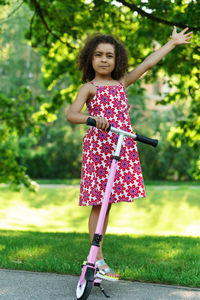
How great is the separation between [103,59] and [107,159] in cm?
75

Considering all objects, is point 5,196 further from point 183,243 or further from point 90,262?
point 90,262

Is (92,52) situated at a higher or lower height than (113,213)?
higher

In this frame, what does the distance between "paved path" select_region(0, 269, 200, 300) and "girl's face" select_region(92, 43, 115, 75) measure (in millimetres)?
1541

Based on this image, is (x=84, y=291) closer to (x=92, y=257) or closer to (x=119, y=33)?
(x=92, y=257)

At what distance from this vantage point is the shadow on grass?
3.37 meters

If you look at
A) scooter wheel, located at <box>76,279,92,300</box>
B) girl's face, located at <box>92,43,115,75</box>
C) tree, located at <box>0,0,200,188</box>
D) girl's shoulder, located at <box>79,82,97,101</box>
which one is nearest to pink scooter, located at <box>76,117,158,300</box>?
scooter wheel, located at <box>76,279,92,300</box>

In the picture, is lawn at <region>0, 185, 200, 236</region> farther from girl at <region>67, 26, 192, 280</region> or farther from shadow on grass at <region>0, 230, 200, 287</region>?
girl at <region>67, 26, 192, 280</region>

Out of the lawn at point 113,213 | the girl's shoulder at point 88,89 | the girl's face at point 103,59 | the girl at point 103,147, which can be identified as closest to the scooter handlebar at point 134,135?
the girl at point 103,147

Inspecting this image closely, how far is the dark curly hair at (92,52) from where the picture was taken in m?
3.45

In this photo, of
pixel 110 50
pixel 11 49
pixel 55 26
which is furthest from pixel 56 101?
pixel 11 49

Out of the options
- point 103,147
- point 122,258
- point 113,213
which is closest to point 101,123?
point 103,147

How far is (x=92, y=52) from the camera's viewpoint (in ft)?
11.3

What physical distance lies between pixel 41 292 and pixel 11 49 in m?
25.4

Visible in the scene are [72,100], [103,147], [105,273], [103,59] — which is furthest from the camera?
[72,100]
